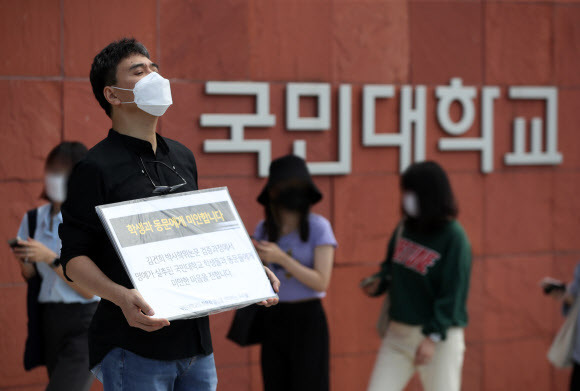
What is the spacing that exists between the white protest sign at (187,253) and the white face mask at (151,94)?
0.98 feet

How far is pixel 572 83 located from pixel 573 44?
308 mm

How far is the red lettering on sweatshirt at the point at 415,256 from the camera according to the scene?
12.7ft

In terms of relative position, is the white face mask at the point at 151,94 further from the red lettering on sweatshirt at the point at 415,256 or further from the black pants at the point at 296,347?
the red lettering on sweatshirt at the point at 415,256

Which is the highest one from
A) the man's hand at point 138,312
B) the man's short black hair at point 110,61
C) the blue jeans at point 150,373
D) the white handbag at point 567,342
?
the man's short black hair at point 110,61

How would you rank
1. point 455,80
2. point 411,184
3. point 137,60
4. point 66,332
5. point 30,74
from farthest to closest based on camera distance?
point 455,80 < point 30,74 < point 411,184 < point 66,332 < point 137,60

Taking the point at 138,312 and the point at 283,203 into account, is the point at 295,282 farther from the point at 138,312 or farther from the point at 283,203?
the point at 138,312

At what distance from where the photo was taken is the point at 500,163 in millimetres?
5605

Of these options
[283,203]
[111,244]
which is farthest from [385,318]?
[111,244]

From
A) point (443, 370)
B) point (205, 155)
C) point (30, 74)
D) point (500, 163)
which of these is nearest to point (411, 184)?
point (443, 370)

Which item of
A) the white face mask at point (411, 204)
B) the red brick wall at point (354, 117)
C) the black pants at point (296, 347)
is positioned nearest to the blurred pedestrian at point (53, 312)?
the red brick wall at point (354, 117)

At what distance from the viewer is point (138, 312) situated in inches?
80.9

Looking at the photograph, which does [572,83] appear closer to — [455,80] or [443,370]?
[455,80]

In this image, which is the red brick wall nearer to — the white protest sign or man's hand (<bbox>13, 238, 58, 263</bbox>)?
man's hand (<bbox>13, 238, 58, 263</bbox>)

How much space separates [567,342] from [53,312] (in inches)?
114
